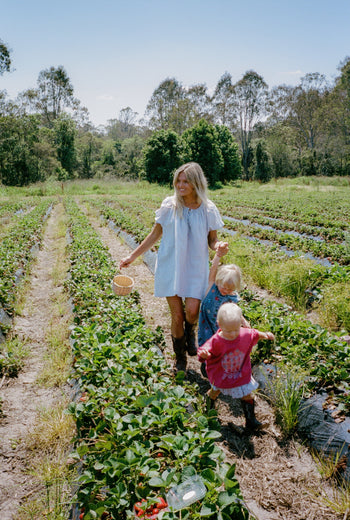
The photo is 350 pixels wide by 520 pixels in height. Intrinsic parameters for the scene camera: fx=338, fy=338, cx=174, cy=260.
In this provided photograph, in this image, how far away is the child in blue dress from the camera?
291 centimetres

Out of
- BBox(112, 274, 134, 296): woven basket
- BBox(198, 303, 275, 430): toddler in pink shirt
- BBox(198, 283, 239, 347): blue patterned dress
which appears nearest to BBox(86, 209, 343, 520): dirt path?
BBox(198, 303, 275, 430): toddler in pink shirt

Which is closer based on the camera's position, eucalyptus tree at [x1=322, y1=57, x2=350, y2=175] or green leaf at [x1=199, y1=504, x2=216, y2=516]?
green leaf at [x1=199, y1=504, x2=216, y2=516]

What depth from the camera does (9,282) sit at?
543 cm

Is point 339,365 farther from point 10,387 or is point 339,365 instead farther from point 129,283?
point 10,387

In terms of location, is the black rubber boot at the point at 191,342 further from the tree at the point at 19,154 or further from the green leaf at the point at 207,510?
the tree at the point at 19,154

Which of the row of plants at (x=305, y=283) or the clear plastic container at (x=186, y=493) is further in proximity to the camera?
the row of plants at (x=305, y=283)

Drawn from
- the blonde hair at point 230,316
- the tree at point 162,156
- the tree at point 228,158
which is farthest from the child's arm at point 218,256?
the tree at point 228,158

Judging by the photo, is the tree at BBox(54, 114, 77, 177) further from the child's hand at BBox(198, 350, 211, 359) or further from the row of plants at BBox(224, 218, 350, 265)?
the child's hand at BBox(198, 350, 211, 359)

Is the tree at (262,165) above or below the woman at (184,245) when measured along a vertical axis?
above

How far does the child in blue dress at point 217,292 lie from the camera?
291 centimetres

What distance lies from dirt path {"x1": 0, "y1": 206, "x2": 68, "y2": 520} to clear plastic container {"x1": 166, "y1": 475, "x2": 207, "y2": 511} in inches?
44.3

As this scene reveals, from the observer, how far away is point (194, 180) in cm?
301

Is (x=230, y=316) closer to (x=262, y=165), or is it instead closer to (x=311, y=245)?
(x=311, y=245)

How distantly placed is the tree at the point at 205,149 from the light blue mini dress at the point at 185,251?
29.7 metres
